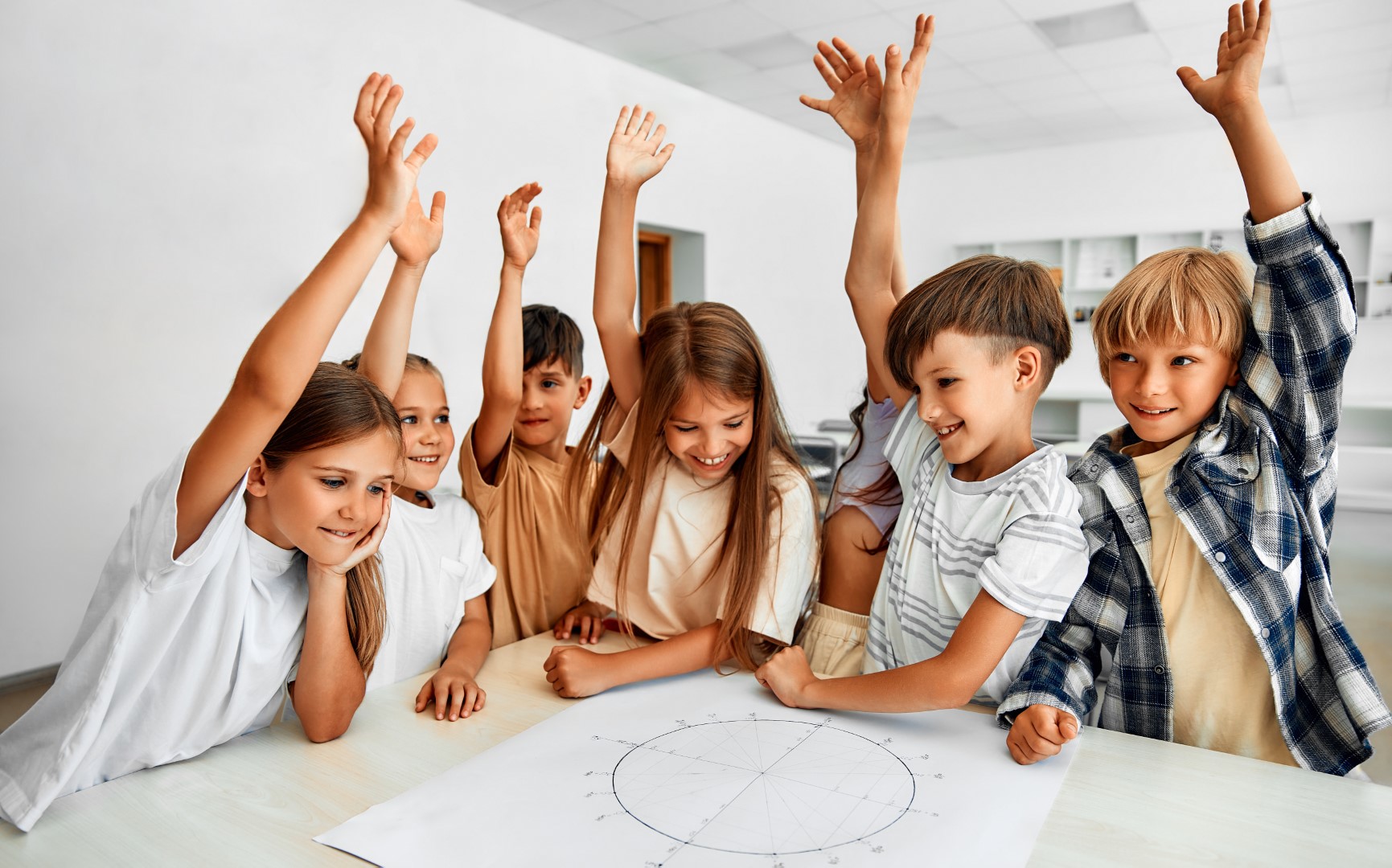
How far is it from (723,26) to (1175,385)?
4176 mm

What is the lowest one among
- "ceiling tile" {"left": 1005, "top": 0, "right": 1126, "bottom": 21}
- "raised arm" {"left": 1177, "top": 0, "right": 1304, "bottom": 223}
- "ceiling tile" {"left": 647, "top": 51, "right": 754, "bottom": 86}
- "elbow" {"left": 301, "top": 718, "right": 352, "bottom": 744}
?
"elbow" {"left": 301, "top": 718, "right": 352, "bottom": 744}

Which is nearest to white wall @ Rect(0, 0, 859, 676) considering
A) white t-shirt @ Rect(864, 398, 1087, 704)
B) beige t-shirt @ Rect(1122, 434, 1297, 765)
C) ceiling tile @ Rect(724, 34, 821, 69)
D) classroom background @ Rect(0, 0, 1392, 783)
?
classroom background @ Rect(0, 0, 1392, 783)

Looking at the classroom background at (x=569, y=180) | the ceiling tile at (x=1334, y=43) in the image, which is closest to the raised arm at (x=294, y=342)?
the classroom background at (x=569, y=180)

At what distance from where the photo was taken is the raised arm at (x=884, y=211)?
50.5 inches

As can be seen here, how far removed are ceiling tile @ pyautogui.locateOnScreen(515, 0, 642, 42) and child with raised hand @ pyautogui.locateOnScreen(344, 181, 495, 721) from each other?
3.30 metres

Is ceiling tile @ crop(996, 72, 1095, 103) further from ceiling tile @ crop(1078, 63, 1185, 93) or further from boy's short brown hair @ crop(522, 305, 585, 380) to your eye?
boy's short brown hair @ crop(522, 305, 585, 380)

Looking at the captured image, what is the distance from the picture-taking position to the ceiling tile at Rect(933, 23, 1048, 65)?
16.1 feet

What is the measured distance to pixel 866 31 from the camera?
15.9 ft

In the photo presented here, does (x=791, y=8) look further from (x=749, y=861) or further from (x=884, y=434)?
(x=749, y=861)

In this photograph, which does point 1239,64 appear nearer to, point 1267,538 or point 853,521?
Answer: point 1267,538

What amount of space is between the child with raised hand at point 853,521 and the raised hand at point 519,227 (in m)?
0.52

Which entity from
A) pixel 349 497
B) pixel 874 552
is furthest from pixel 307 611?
pixel 874 552

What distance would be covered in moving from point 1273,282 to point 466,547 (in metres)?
1.22

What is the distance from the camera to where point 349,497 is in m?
1.08
